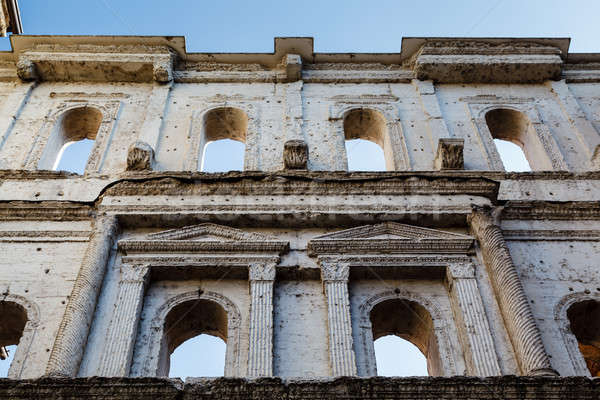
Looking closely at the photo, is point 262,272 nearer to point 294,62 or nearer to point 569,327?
point 569,327

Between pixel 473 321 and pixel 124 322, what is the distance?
4.19 metres

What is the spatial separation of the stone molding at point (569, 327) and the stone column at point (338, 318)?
102 inches

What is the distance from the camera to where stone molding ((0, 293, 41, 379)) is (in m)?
7.78

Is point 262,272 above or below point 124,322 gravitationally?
above

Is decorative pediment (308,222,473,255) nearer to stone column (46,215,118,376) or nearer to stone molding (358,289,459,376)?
stone molding (358,289,459,376)

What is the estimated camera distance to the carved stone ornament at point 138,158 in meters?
10.8

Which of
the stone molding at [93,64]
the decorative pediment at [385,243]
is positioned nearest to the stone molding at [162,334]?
the decorative pediment at [385,243]

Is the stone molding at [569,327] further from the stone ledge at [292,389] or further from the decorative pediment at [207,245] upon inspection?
the decorative pediment at [207,245]

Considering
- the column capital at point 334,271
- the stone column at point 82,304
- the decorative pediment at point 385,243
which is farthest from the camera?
the decorative pediment at point 385,243

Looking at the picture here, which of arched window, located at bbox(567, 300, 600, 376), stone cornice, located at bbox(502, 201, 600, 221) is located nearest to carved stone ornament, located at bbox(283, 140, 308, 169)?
stone cornice, located at bbox(502, 201, 600, 221)

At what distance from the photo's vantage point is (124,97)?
508 inches

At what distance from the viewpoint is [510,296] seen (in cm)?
827

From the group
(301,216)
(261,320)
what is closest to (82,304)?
(261,320)

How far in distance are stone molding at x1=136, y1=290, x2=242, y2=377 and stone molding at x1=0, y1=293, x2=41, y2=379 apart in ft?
4.13
